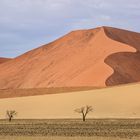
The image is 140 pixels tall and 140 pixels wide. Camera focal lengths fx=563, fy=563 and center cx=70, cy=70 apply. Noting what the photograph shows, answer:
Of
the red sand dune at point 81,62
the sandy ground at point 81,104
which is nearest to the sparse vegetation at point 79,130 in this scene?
the sandy ground at point 81,104

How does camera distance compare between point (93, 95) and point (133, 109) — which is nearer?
point (133, 109)

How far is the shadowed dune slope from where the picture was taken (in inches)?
3836

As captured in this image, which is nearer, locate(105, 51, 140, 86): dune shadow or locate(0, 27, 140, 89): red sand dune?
locate(105, 51, 140, 86): dune shadow

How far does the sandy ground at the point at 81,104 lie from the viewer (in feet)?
200

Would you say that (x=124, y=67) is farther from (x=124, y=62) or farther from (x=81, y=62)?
(x=81, y=62)

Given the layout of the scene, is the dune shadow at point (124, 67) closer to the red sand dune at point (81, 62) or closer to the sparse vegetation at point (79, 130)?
the red sand dune at point (81, 62)

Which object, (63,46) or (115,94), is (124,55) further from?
(115,94)

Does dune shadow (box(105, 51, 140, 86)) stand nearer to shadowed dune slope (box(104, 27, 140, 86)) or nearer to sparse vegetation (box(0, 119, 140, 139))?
shadowed dune slope (box(104, 27, 140, 86))

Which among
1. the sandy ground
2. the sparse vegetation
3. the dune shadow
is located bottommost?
the sparse vegetation

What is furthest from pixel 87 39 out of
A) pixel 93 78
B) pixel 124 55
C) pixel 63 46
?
pixel 93 78

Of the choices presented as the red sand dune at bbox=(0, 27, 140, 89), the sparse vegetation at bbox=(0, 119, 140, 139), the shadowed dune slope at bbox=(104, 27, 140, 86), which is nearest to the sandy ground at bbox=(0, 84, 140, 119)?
the sparse vegetation at bbox=(0, 119, 140, 139)

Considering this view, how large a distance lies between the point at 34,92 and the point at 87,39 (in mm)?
40876

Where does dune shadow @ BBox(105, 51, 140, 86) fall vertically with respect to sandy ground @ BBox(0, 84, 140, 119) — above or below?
above

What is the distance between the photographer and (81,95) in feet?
235
